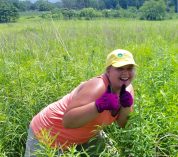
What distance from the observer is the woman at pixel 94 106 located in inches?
98.9

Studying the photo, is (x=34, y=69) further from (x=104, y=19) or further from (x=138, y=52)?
(x=104, y=19)

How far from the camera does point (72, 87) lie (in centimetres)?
422

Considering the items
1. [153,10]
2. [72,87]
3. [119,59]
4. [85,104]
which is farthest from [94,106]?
[153,10]

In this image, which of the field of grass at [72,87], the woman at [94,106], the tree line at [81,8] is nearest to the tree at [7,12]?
the tree line at [81,8]

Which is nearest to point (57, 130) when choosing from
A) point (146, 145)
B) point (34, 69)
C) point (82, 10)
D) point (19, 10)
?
point (146, 145)

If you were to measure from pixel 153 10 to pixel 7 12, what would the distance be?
4533 millimetres

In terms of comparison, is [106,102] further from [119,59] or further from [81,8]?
[81,8]

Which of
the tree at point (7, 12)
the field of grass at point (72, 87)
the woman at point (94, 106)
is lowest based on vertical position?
the field of grass at point (72, 87)

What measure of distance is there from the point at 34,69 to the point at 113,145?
2261 mm

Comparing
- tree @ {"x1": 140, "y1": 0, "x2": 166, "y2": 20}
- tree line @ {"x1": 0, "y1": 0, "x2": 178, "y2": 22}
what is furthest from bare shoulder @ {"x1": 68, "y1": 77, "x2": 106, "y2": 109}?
tree @ {"x1": 140, "y1": 0, "x2": 166, "y2": 20}

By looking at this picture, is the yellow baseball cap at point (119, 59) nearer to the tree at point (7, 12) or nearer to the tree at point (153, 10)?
the tree at point (7, 12)

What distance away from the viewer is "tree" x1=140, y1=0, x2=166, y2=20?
909cm

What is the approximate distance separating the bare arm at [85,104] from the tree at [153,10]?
21.6 ft

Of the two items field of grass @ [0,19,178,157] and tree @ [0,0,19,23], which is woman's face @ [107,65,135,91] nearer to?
field of grass @ [0,19,178,157]
